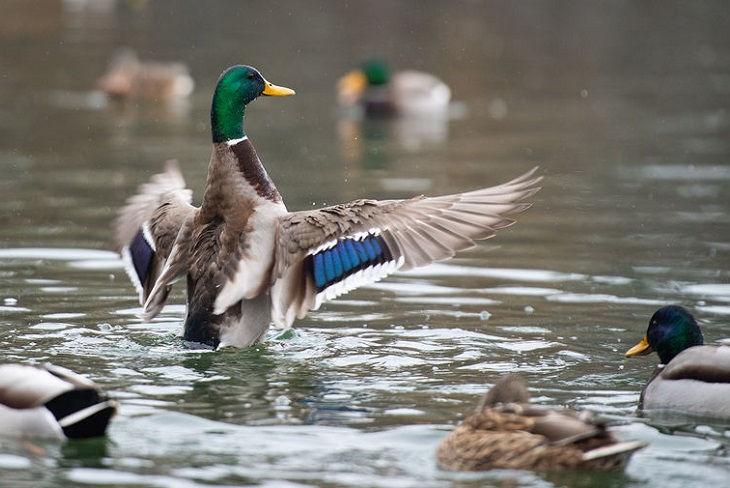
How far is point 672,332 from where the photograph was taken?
7.16 m

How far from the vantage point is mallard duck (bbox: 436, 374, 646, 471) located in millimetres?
5523

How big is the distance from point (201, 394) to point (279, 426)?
732 mm

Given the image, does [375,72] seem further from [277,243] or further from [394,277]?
[277,243]

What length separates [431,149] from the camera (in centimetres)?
1691

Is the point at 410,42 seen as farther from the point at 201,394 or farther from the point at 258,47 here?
the point at 201,394

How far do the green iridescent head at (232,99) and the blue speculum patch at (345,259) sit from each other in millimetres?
1050

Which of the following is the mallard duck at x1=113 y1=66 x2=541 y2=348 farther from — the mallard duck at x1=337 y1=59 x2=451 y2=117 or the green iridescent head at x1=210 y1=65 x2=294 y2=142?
the mallard duck at x1=337 y1=59 x2=451 y2=117

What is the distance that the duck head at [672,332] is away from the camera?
7.14 meters

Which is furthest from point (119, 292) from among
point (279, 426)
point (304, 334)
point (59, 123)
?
point (59, 123)

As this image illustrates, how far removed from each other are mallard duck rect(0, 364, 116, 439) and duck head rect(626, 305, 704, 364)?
2.80m

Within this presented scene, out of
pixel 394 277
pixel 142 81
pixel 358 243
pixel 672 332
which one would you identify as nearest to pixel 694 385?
pixel 672 332

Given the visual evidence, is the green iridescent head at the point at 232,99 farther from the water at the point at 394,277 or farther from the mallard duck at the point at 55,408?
the mallard duck at the point at 55,408

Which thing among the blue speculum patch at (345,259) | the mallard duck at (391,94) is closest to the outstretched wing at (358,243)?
the blue speculum patch at (345,259)

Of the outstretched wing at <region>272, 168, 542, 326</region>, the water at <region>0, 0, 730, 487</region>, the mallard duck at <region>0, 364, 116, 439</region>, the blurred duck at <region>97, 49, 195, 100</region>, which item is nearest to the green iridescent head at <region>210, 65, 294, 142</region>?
the outstretched wing at <region>272, 168, 542, 326</region>
